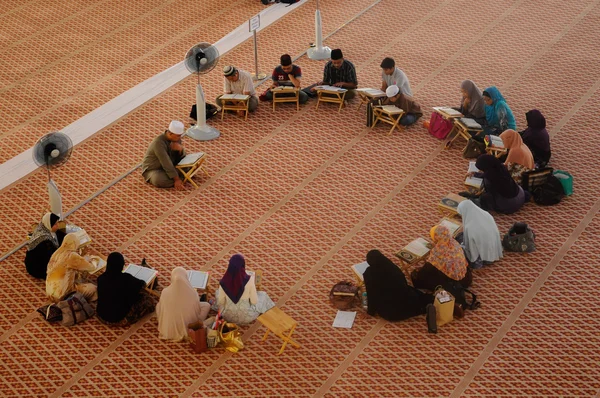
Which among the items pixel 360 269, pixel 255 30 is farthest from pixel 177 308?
pixel 255 30

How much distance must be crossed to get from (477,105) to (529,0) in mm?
4234

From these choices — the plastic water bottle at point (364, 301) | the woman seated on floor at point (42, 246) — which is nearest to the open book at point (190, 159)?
the woman seated on floor at point (42, 246)

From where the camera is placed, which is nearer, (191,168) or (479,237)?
(479,237)

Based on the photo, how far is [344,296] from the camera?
305 inches

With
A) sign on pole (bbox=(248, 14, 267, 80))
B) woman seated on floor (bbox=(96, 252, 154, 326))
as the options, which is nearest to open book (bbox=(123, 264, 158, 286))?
woman seated on floor (bbox=(96, 252, 154, 326))

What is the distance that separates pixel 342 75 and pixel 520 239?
3.51 metres

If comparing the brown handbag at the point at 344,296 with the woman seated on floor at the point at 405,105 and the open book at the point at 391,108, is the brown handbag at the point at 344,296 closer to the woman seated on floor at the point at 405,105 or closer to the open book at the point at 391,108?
the open book at the point at 391,108

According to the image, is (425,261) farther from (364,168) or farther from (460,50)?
(460,50)

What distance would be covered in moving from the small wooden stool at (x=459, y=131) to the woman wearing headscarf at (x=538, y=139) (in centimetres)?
54

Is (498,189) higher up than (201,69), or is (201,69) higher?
(201,69)

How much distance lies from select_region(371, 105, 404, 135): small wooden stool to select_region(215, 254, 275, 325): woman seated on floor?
335 cm

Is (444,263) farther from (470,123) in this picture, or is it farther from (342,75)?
(342,75)

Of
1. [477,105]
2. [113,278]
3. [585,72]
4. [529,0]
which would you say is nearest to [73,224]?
[113,278]

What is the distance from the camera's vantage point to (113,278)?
7465mm
